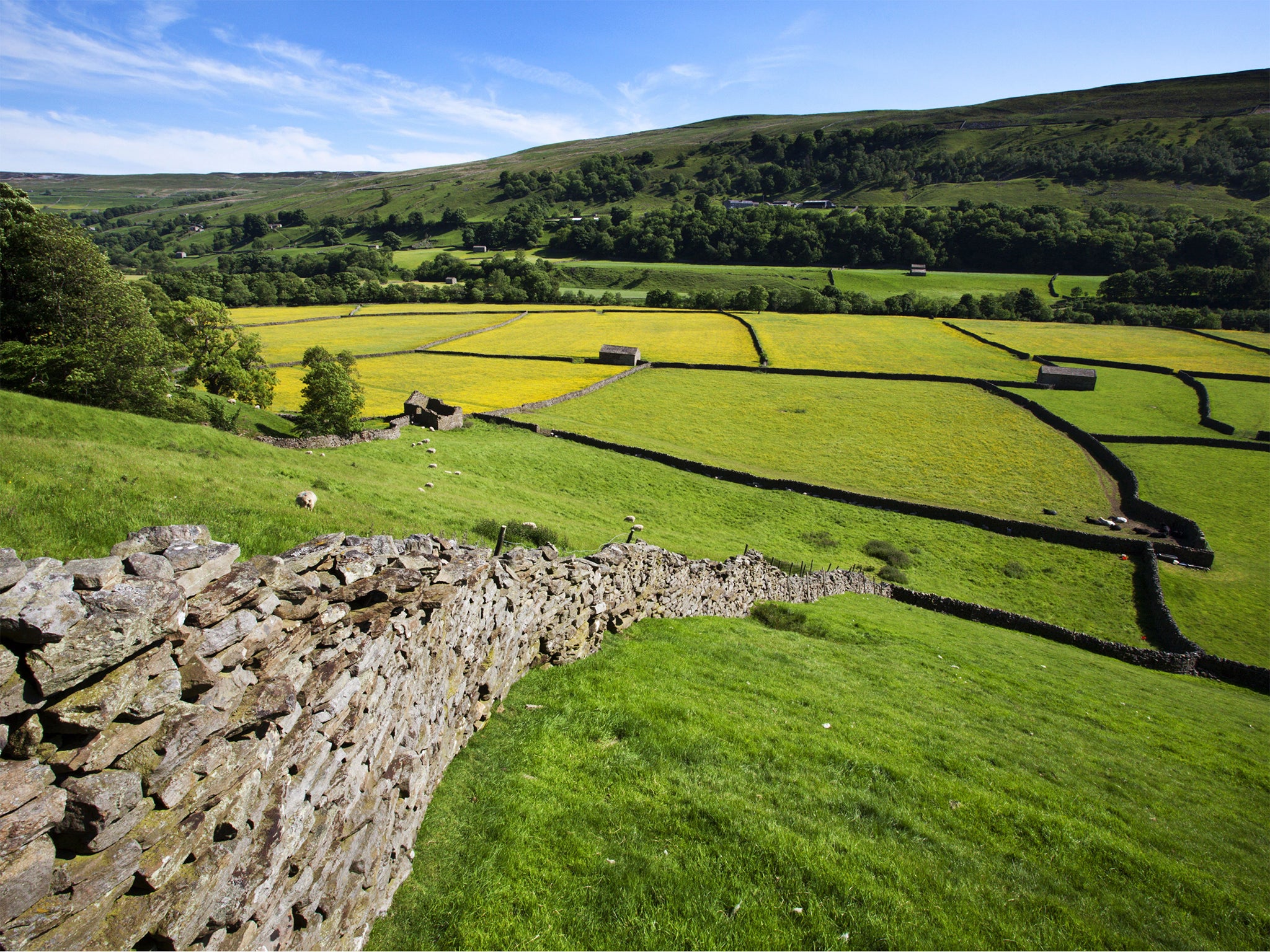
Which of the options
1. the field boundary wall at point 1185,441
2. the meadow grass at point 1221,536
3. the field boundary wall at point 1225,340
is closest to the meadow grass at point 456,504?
the meadow grass at point 1221,536

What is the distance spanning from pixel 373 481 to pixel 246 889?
22152 mm

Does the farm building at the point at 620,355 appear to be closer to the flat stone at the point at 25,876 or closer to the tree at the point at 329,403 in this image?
the tree at the point at 329,403

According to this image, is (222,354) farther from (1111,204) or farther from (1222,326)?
(1111,204)

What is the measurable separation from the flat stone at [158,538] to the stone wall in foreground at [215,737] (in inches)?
0.8

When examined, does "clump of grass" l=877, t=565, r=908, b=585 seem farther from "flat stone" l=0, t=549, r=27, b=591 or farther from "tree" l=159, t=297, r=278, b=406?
"tree" l=159, t=297, r=278, b=406

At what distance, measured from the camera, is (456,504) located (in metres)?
23.9

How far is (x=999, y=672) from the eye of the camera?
1819 centimetres

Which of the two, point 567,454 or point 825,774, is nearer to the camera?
point 825,774

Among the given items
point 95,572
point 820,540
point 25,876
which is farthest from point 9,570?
point 820,540

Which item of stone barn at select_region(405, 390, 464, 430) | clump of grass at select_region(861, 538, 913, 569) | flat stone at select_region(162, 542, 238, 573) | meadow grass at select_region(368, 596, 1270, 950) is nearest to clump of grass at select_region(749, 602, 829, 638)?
meadow grass at select_region(368, 596, 1270, 950)

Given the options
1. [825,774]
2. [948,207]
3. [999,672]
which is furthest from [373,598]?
[948,207]

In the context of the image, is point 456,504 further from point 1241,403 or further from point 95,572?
point 1241,403

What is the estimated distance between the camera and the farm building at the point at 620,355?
71.1 metres

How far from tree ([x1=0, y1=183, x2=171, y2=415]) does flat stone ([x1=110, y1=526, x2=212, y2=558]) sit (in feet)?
90.4
